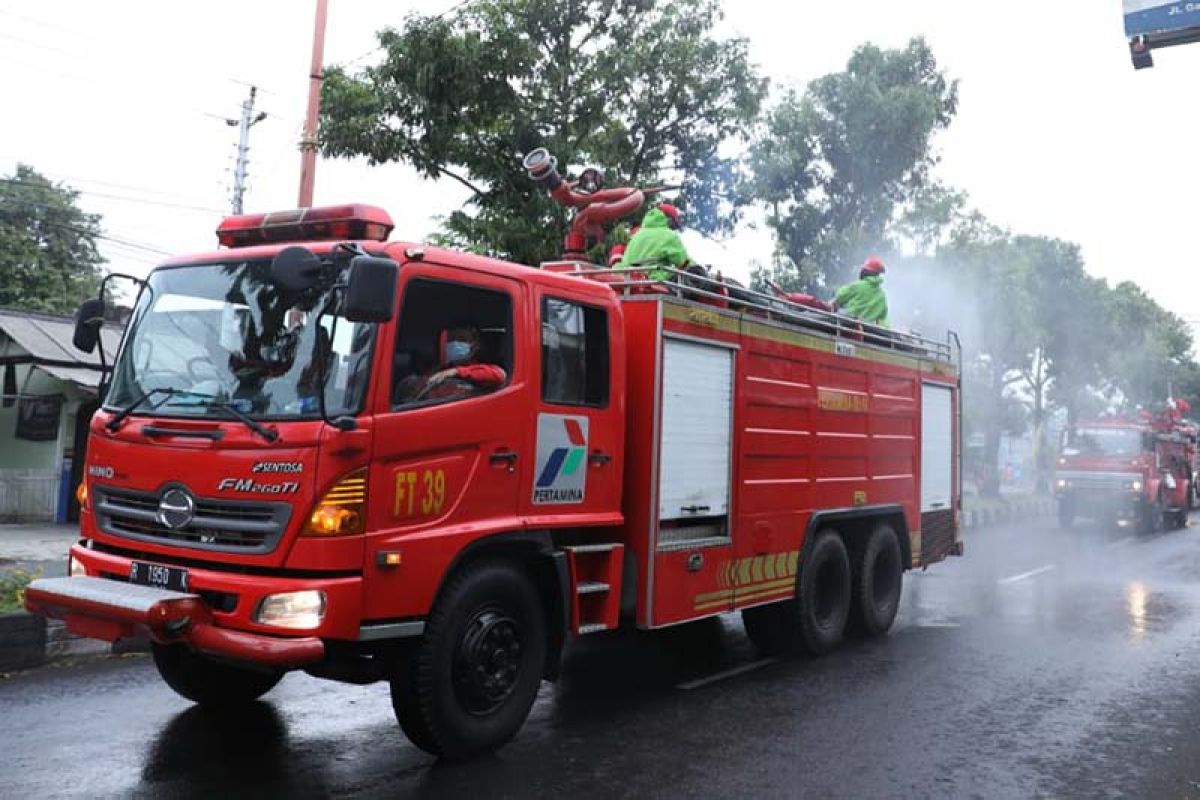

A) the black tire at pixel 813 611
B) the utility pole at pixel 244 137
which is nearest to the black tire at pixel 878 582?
the black tire at pixel 813 611

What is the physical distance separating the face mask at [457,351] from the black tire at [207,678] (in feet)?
6.96

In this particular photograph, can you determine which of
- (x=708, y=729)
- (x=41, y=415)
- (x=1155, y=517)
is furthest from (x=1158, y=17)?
(x=41, y=415)

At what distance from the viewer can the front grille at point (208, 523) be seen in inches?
179

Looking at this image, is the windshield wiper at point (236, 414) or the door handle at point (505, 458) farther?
the door handle at point (505, 458)

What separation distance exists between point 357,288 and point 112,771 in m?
2.57

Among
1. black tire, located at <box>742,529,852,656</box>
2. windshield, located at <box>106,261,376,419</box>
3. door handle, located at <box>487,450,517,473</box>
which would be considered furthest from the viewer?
black tire, located at <box>742,529,852,656</box>

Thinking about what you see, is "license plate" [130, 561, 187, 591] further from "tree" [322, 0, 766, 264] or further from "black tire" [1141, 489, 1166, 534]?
"black tire" [1141, 489, 1166, 534]

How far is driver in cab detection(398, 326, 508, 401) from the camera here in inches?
196

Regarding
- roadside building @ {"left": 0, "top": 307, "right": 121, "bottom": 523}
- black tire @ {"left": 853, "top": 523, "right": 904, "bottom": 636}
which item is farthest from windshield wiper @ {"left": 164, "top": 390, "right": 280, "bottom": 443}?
roadside building @ {"left": 0, "top": 307, "right": 121, "bottom": 523}

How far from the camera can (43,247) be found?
100ft

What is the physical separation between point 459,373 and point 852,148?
45.9 feet

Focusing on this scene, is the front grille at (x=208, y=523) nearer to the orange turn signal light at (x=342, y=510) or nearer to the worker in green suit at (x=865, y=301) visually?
the orange turn signal light at (x=342, y=510)

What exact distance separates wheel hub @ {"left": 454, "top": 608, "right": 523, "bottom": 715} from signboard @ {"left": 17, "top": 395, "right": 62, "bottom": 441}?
14383mm

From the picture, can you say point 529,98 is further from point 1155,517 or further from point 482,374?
point 1155,517
